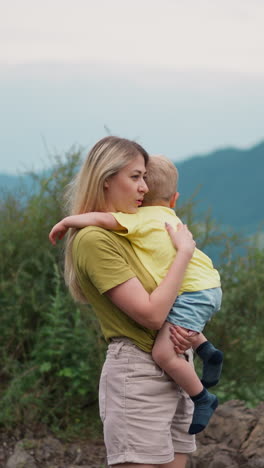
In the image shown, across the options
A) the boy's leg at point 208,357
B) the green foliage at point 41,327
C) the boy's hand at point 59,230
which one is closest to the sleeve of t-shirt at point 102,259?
the boy's hand at point 59,230

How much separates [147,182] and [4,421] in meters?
2.88

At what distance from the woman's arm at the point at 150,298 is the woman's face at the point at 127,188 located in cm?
31

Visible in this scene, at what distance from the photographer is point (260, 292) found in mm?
6578

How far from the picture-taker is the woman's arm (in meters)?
2.99

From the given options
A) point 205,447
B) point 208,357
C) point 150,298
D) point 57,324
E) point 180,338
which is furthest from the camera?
point 57,324

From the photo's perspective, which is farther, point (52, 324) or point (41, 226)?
point (41, 226)

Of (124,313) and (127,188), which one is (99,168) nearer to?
(127,188)

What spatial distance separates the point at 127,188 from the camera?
10.3ft

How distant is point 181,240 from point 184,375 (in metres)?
0.54

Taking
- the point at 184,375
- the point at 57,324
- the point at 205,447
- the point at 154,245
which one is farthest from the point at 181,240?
the point at 57,324

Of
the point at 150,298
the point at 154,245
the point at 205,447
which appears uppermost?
the point at 154,245

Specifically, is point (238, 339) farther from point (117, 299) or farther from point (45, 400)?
point (117, 299)

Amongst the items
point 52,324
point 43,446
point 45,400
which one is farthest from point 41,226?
point 43,446

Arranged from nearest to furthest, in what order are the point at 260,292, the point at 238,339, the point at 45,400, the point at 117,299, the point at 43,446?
the point at 117,299 → the point at 43,446 → the point at 45,400 → the point at 238,339 → the point at 260,292
